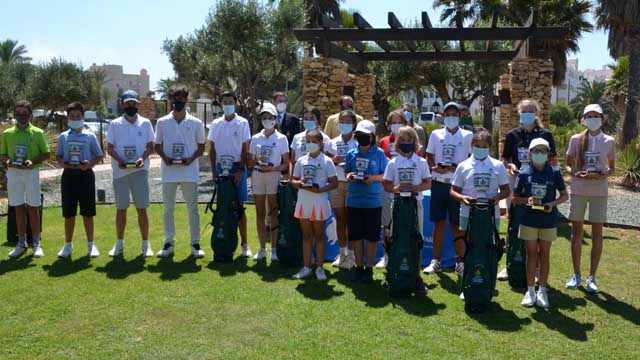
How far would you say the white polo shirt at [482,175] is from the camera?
5.82 m

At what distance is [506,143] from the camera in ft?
21.7

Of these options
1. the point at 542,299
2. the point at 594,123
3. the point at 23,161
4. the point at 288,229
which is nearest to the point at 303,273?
the point at 288,229

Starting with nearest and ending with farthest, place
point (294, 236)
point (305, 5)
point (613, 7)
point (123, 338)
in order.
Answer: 1. point (123, 338)
2. point (294, 236)
3. point (613, 7)
4. point (305, 5)

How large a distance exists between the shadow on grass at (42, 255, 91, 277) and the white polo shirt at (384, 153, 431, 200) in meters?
3.93

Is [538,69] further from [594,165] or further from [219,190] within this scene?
[219,190]

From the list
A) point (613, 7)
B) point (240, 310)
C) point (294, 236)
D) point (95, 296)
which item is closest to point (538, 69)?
point (294, 236)

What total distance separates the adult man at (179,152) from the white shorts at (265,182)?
850 mm

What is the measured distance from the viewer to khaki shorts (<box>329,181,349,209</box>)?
7155 mm

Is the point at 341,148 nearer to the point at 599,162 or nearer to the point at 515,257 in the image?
the point at 515,257

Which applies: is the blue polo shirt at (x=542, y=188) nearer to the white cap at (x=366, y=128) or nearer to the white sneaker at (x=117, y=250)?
the white cap at (x=366, y=128)

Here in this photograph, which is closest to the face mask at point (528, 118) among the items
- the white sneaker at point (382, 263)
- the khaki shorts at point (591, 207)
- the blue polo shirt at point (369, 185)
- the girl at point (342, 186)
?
the khaki shorts at point (591, 207)

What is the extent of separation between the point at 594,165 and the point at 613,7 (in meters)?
19.9

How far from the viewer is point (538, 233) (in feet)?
18.9

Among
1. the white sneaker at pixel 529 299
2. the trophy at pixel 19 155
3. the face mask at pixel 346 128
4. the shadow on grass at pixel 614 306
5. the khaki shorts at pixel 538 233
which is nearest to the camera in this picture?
the shadow on grass at pixel 614 306
